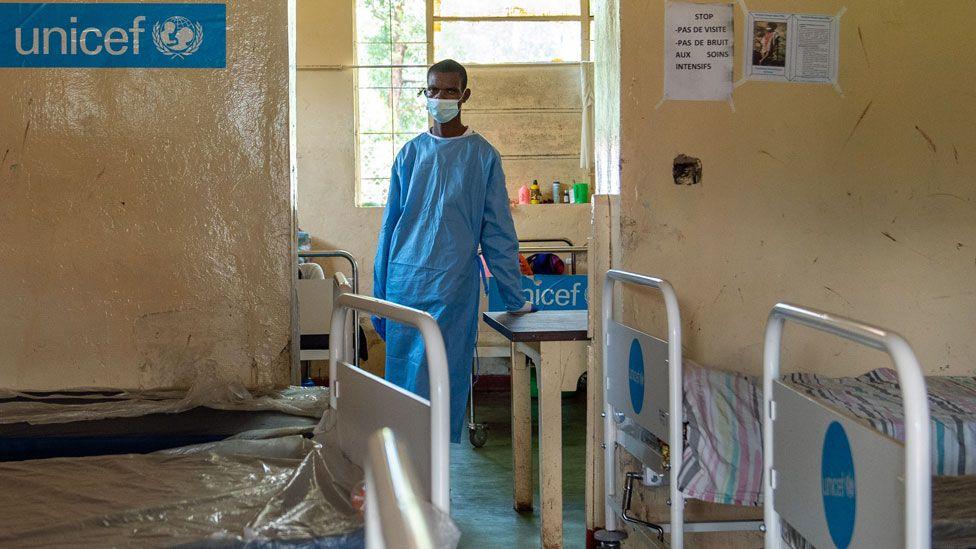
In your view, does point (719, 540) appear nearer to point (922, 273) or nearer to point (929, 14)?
point (922, 273)

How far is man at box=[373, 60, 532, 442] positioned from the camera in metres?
3.25

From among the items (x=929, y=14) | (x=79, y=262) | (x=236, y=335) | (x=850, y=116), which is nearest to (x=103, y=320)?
(x=79, y=262)

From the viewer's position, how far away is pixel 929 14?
3088mm

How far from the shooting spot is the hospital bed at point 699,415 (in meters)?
2.32

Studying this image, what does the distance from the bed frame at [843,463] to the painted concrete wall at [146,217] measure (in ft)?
5.92

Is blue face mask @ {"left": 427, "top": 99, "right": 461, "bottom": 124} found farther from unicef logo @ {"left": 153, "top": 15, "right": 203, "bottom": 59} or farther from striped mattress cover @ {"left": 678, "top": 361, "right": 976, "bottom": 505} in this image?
striped mattress cover @ {"left": 678, "top": 361, "right": 976, "bottom": 505}

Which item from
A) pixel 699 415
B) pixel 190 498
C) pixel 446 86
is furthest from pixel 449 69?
pixel 190 498

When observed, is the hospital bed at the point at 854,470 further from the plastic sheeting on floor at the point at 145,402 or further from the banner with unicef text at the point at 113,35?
the banner with unicef text at the point at 113,35

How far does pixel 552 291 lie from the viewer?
529 centimetres

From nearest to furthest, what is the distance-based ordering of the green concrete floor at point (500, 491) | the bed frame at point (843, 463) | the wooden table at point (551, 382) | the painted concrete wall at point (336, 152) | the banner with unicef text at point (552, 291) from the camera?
1. the bed frame at point (843, 463)
2. the wooden table at point (551, 382)
3. the green concrete floor at point (500, 491)
4. the banner with unicef text at point (552, 291)
5. the painted concrete wall at point (336, 152)

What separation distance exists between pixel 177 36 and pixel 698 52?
66.8 inches

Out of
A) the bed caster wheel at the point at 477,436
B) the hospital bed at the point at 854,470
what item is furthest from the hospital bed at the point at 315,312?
the hospital bed at the point at 854,470

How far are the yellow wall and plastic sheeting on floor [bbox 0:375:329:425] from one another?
114 cm

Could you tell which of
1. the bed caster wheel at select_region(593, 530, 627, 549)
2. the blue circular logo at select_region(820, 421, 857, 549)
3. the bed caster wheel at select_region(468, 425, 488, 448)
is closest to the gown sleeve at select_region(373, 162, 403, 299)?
the bed caster wheel at select_region(593, 530, 627, 549)
